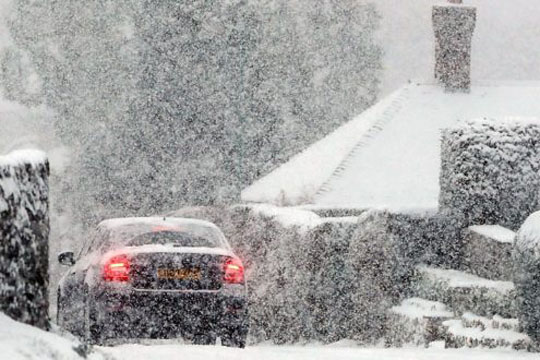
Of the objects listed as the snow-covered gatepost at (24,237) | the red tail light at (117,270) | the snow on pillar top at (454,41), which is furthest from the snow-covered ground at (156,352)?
the snow on pillar top at (454,41)

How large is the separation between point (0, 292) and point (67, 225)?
42.8m

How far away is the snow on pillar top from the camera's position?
35125 millimetres

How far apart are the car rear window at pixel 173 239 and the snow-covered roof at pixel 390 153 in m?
16.9

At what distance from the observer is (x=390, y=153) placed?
34.0 meters

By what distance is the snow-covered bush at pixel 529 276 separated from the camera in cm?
1356

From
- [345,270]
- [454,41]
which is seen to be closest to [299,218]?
[345,270]

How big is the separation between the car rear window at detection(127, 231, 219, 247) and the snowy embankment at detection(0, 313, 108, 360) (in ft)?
16.7

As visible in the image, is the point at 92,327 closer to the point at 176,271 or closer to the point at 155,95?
the point at 176,271

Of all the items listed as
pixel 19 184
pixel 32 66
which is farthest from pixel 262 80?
pixel 19 184

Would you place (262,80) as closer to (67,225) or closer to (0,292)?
(67,225)

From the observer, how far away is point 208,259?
1312cm

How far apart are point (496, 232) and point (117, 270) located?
22.6 ft

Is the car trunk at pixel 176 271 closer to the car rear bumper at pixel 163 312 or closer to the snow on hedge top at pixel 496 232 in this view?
the car rear bumper at pixel 163 312

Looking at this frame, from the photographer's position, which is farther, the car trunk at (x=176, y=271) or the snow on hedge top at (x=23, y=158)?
the car trunk at (x=176, y=271)
